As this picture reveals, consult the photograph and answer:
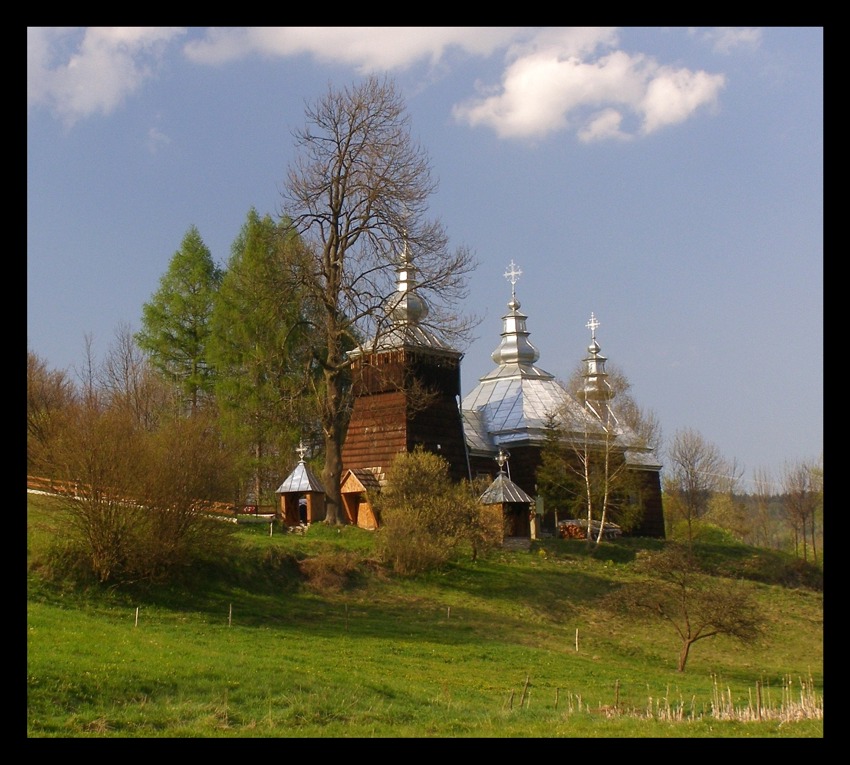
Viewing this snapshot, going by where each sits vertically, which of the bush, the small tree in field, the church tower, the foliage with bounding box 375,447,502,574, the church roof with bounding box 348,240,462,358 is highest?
the church roof with bounding box 348,240,462,358

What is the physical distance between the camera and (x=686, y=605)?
74.4 ft

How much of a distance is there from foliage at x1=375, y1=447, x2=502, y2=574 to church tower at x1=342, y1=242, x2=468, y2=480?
15.4 ft

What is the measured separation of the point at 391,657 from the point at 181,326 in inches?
1108

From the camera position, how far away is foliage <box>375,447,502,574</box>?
26.0 meters

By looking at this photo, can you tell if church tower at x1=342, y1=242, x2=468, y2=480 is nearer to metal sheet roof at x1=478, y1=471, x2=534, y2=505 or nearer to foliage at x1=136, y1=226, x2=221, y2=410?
metal sheet roof at x1=478, y1=471, x2=534, y2=505

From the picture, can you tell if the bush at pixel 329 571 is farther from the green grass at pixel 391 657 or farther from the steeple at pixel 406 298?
the steeple at pixel 406 298

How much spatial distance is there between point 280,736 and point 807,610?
22.7 meters

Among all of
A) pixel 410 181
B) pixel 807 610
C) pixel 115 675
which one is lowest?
pixel 807 610

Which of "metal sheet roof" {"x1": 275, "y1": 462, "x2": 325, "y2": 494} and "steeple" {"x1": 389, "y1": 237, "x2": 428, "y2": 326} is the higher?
"steeple" {"x1": 389, "y1": 237, "x2": 428, "y2": 326}

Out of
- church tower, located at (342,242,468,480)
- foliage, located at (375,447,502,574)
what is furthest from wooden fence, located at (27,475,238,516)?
church tower, located at (342,242,468,480)

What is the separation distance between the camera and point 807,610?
96.7 ft

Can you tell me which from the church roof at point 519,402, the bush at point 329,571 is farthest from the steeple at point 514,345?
the bush at point 329,571
